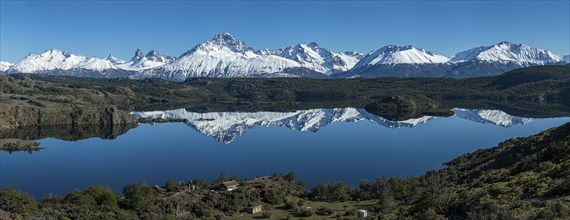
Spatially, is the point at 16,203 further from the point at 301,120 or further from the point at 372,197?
the point at 301,120

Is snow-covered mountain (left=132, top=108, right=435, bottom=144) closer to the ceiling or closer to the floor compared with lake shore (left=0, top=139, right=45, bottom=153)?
closer to the ceiling

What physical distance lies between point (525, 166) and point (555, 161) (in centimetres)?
232

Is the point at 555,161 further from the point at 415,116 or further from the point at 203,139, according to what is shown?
the point at 415,116

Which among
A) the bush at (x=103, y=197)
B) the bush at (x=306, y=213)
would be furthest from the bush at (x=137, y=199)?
the bush at (x=306, y=213)

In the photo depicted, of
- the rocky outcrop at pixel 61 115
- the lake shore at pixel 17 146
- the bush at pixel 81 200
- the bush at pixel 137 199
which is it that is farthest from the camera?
the rocky outcrop at pixel 61 115

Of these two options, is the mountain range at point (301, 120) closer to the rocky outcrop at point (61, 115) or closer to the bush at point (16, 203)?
the rocky outcrop at point (61, 115)

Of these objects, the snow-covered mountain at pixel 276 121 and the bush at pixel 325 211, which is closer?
the bush at pixel 325 211

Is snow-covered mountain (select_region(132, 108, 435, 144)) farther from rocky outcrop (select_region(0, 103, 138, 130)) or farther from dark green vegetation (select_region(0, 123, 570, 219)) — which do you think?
dark green vegetation (select_region(0, 123, 570, 219))

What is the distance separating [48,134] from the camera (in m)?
137

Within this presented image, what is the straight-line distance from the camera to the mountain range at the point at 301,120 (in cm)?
14462

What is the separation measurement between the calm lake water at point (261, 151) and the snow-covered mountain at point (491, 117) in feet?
0.99

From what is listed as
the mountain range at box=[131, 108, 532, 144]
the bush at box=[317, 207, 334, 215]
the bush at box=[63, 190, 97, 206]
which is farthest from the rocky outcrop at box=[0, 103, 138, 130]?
the bush at box=[317, 207, 334, 215]

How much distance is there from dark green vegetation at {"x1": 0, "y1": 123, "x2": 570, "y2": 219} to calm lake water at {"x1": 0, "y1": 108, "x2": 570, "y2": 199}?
58.5 feet

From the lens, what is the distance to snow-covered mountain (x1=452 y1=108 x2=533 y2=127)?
149450 millimetres
